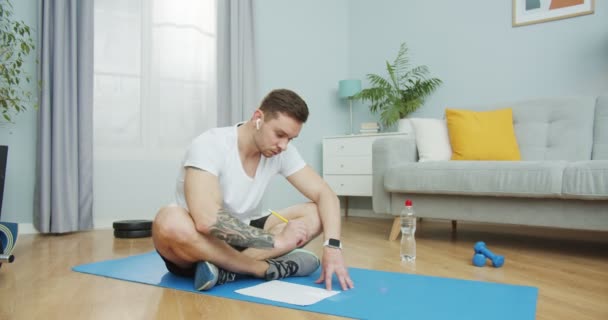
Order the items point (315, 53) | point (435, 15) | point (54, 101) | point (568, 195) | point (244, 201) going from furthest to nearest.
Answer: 1. point (315, 53)
2. point (435, 15)
3. point (54, 101)
4. point (568, 195)
5. point (244, 201)

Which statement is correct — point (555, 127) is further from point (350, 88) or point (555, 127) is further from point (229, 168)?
point (229, 168)

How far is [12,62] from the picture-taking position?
2805 mm

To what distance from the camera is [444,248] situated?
2.49 meters

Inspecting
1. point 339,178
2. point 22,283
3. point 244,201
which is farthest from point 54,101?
point 339,178

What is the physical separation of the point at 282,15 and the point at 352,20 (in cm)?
77

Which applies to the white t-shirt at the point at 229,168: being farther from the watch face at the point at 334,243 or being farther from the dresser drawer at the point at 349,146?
the dresser drawer at the point at 349,146

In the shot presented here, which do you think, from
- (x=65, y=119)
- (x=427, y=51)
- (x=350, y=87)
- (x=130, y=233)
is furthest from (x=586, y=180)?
(x=65, y=119)

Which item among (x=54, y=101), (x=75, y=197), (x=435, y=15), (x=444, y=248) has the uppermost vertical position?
(x=435, y=15)

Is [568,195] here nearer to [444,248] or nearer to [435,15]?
[444,248]

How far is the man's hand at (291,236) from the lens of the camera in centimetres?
156

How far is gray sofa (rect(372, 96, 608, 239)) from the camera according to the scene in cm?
213

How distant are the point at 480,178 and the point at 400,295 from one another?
1110 millimetres

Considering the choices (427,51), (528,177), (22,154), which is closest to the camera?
(528,177)

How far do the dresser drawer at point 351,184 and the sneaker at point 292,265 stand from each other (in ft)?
6.30
